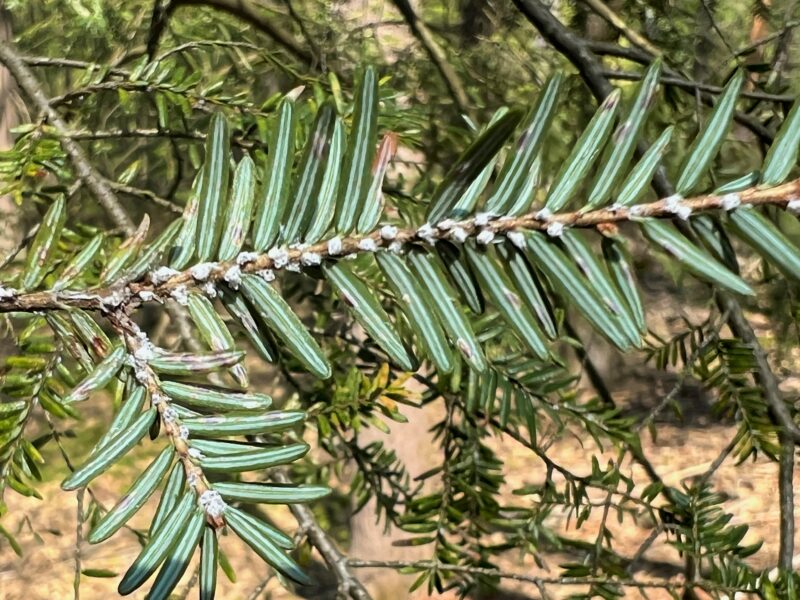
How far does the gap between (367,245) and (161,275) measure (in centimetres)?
10

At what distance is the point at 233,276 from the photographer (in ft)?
1.06

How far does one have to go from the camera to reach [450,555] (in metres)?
0.79

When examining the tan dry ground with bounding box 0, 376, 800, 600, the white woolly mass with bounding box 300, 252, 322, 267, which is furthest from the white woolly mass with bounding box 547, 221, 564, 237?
the tan dry ground with bounding box 0, 376, 800, 600

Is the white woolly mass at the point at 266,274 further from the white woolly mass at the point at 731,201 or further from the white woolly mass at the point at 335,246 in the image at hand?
the white woolly mass at the point at 731,201

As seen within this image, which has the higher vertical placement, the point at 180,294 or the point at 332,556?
the point at 180,294

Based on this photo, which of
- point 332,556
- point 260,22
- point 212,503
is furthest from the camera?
point 260,22

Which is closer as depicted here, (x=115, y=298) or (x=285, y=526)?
(x=115, y=298)

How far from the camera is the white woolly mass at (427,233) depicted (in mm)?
316

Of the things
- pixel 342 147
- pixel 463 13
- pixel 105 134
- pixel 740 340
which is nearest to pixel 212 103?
pixel 105 134

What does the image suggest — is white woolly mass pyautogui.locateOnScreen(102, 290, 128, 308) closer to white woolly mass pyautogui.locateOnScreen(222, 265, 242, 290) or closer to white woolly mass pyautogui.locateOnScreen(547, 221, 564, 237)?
white woolly mass pyautogui.locateOnScreen(222, 265, 242, 290)

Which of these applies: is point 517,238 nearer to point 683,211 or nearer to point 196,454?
point 683,211

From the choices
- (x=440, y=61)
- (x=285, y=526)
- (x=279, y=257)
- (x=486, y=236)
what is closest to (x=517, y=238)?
(x=486, y=236)

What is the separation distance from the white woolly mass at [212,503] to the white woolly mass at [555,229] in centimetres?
18

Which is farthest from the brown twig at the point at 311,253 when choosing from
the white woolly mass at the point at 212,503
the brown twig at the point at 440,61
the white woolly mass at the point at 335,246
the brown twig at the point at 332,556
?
the brown twig at the point at 440,61
